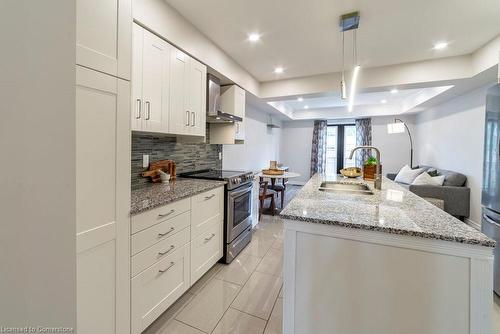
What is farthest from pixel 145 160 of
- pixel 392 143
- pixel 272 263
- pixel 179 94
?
pixel 392 143

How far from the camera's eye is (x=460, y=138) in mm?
3979

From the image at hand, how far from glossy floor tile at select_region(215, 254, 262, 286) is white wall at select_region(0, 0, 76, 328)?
1774mm

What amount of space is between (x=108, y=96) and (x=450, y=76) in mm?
3989

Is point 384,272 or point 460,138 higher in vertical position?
point 460,138

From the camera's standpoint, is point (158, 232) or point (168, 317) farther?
point (168, 317)

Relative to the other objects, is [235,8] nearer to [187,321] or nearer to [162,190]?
[162,190]

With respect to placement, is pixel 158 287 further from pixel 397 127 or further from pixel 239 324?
pixel 397 127

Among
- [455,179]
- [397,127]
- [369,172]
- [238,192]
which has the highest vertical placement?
[397,127]

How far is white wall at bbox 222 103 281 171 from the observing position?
13.6ft

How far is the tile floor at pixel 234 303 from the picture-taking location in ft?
5.19

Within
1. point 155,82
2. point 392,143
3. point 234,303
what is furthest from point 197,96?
point 392,143

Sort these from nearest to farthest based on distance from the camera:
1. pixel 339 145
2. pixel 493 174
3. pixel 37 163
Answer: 1. pixel 37 163
2. pixel 493 174
3. pixel 339 145

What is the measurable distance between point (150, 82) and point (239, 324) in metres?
2.03

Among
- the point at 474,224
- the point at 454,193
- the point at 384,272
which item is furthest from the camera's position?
the point at 454,193
